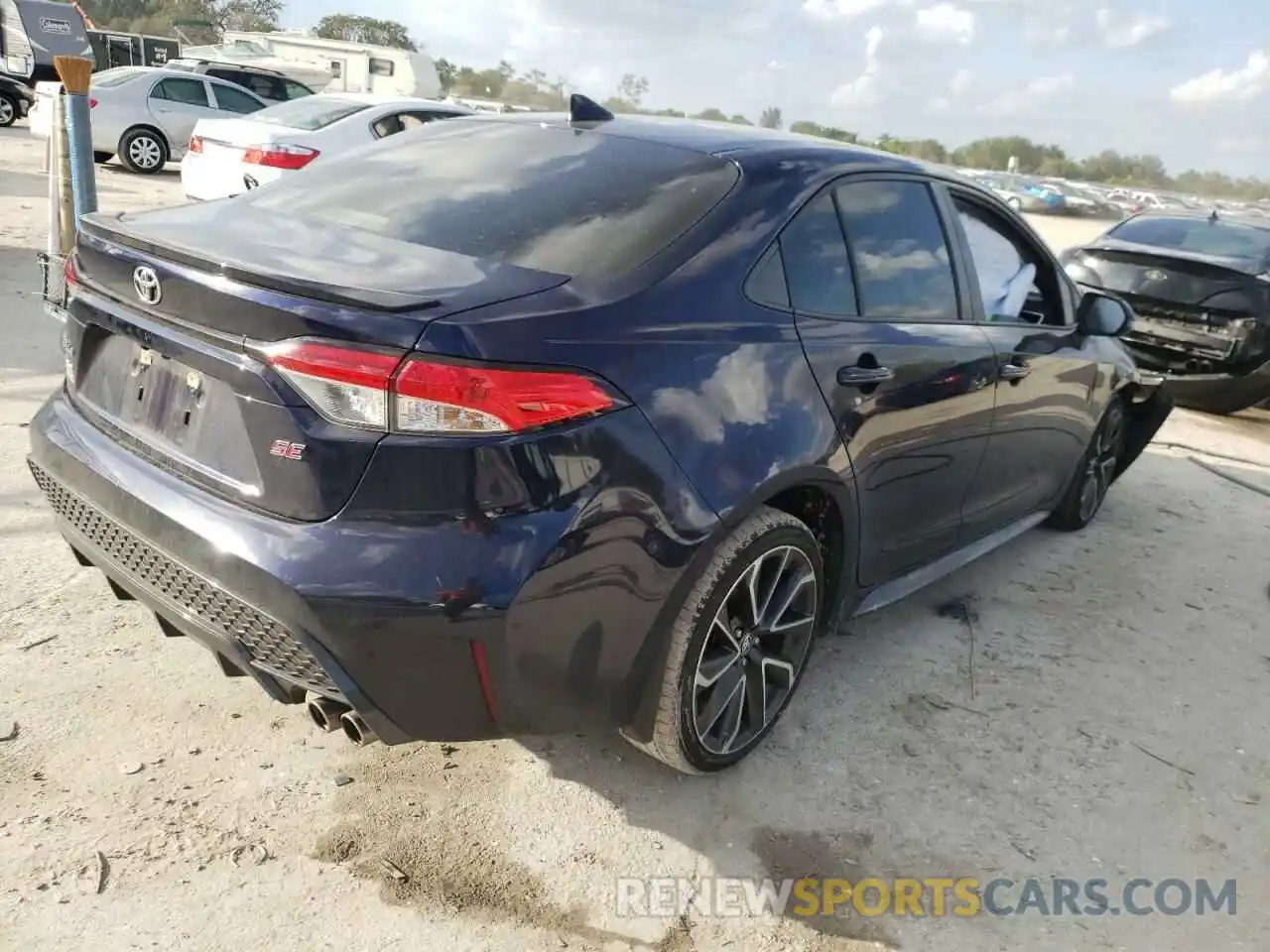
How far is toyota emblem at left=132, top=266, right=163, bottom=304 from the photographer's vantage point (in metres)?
2.22

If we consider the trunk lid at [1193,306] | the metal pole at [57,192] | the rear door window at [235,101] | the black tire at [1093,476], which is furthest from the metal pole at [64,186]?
the rear door window at [235,101]

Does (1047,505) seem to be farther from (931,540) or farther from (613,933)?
(613,933)

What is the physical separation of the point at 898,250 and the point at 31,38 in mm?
23992

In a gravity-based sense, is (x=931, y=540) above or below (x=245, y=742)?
above

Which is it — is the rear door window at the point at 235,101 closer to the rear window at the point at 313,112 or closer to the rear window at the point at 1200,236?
the rear window at the point at 313,112

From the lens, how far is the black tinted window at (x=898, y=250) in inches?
115

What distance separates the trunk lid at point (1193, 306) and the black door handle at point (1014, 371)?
4245 mm

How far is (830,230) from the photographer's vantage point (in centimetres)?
283

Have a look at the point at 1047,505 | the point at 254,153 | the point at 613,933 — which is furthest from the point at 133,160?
the point at 613,933

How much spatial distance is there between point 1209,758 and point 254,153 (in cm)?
803

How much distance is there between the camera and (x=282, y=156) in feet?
Result: 27.3

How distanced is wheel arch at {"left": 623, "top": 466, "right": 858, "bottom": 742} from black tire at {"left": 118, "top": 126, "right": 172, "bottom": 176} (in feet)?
48.8

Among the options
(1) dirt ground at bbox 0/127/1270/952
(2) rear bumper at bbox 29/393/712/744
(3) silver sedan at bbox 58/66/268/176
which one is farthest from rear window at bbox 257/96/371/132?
(2) rear bumper at bbox 29/393/712/744

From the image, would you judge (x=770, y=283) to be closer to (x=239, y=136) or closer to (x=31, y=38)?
(x=239, y=136)
